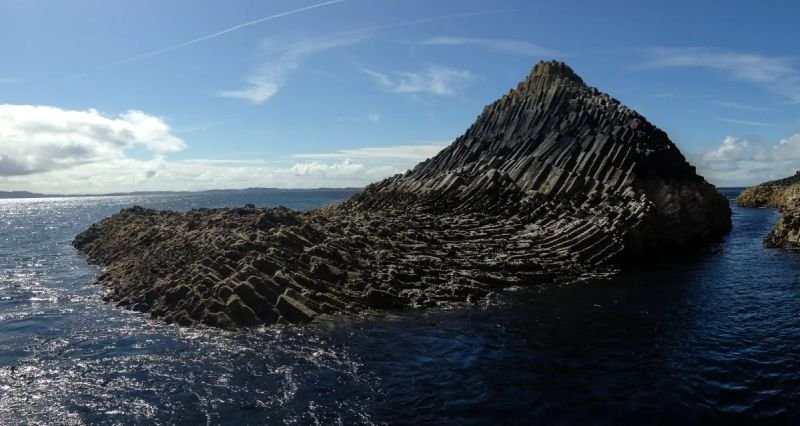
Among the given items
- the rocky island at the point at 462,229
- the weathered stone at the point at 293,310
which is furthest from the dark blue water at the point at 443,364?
the rocky island at the point at 462,229

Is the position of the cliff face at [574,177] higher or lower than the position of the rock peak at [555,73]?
lower

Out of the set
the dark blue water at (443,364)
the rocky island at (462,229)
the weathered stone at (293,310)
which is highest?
the rocky island at (462,229)

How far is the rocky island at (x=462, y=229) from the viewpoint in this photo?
26.0 meters

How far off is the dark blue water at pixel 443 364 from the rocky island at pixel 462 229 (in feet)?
7.16

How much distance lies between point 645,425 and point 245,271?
18.7 metres

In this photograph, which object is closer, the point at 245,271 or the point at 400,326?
the point at 400,326

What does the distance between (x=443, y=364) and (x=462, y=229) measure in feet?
75.1

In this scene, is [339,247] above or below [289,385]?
above

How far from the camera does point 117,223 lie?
55.5 metres

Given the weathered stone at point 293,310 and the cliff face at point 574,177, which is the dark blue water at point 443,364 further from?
the cliff face at point 574,177

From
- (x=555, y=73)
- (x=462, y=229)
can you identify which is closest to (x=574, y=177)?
(x=462, y=229)

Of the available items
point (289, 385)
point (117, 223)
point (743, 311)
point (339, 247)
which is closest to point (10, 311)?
point (339, 247)

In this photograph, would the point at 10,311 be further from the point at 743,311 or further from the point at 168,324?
the point at 743,311

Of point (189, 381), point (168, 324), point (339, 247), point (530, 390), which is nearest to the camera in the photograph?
point (530, 390)
